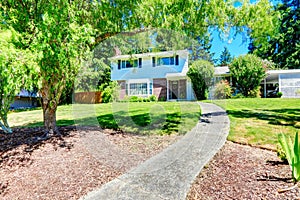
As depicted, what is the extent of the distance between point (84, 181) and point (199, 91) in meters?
17.8

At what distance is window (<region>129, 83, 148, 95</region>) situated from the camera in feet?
73.9

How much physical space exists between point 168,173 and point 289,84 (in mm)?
20752

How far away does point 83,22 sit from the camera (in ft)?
18.0

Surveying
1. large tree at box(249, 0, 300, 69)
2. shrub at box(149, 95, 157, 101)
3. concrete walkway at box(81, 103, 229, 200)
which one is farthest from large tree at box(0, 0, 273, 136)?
large tree at box(249, 0, 300, 69)

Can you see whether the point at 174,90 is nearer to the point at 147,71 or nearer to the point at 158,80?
the point at 158,80

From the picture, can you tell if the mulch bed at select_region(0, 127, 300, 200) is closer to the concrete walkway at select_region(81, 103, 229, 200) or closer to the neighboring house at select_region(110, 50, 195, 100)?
the concrete walkway at select_region(81, 103, 229, 200)

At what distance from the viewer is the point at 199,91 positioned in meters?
20.8

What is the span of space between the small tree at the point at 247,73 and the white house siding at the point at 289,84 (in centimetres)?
225

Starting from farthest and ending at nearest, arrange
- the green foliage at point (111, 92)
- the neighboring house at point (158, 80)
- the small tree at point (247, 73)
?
the neighboring house at point (158, 80), the green foliage at point (111, 92), the small tree at point (247, 73)

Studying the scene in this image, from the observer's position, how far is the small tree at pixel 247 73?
1983cm

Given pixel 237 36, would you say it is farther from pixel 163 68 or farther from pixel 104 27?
pixel 163 68

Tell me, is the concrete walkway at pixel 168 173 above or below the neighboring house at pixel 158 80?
below

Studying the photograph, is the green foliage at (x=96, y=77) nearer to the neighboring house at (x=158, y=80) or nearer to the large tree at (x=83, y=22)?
the neighboring house at (x=158, y=80)

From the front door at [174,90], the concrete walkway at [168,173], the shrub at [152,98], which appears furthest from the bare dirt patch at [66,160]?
the front door at [174,90]
